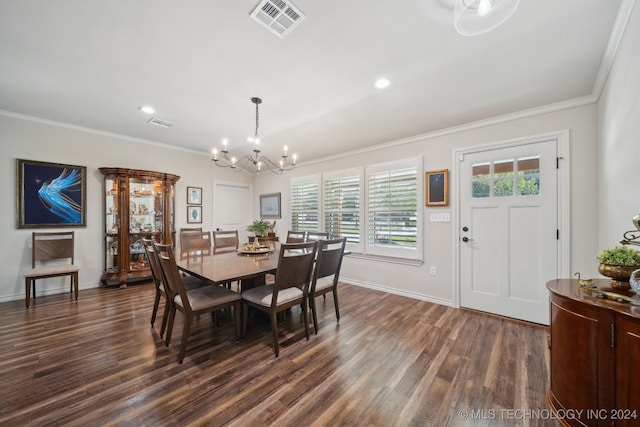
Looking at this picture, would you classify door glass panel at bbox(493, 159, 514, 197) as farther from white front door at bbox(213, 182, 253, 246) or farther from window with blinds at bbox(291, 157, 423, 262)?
white front door at bbox(213, 182, 253, 246)

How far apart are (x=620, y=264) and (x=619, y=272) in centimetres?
4

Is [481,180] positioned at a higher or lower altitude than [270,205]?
higher

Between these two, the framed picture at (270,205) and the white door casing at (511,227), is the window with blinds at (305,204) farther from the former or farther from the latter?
the white door casing at (511,227)

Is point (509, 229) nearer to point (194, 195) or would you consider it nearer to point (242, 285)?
point (242, 285)

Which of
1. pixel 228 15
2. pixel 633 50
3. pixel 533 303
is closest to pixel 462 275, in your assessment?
pixel 533 303

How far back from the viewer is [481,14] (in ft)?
4.32

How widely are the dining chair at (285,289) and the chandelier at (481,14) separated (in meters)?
1.81

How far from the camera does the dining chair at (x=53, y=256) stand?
3283mm

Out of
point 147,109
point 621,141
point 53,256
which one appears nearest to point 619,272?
point 621,141

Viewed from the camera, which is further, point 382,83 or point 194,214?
point 194,214

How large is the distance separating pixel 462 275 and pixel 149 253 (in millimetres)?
3657

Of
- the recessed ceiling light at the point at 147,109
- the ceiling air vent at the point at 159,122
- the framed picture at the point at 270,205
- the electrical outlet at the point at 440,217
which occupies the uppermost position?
the recessed ceiling light at the point at 147,109

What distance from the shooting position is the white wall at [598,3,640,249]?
143 centimetres

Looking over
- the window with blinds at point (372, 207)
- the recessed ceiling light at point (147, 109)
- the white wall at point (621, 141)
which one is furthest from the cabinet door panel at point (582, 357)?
the recessed ceiling light at point (147, 109)
